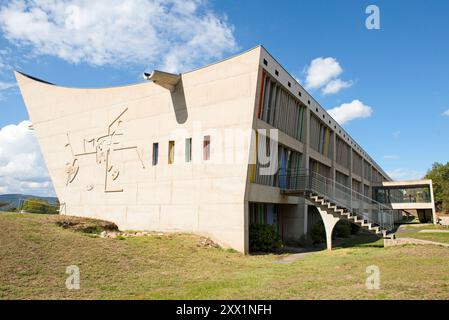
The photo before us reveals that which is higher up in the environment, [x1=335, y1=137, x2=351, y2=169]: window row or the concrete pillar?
[x1=335, y1=137, x2=351, y2=169]: window row

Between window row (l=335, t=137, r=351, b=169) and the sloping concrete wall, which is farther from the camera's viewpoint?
window row (l=335, t=137, r=351, b=169)

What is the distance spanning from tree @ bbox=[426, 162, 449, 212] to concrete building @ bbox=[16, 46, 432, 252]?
53.7 metres

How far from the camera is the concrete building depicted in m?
17.4

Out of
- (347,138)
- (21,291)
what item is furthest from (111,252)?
(347,138)

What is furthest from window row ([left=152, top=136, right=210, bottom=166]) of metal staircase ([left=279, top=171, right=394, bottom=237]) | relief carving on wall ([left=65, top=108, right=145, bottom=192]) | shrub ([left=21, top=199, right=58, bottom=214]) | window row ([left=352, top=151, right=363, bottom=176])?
window row ([left=352, top=151, right=363, bottom=176])

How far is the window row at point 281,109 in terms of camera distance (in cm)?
1873

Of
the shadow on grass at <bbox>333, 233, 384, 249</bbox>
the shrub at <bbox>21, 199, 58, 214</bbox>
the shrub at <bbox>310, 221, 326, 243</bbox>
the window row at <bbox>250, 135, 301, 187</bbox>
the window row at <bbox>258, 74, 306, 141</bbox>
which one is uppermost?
the window row at <bbox>258, 74, 306, 141</bbox>

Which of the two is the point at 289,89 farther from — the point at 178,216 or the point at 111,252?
the point at 111,252

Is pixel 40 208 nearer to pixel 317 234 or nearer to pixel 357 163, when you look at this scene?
pixel 317 234

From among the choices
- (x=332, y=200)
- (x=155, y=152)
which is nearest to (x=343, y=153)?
(x=332, y=200)

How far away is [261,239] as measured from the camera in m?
18.0

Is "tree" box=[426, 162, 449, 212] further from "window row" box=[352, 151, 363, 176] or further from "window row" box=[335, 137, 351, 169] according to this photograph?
"window row" box=[335, 137, 351, 169]

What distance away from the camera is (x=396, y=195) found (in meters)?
52.5

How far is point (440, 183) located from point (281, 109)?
233ft
